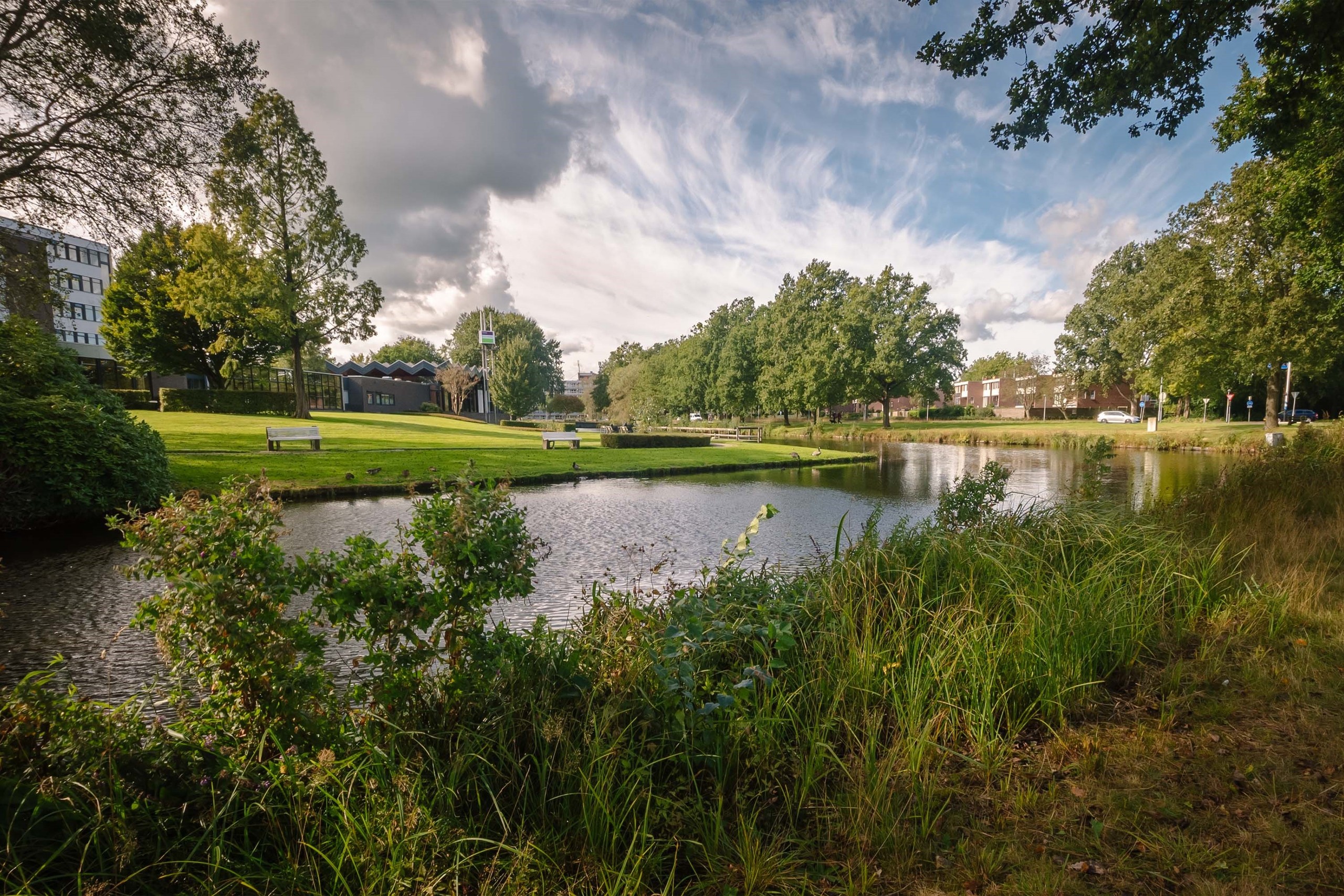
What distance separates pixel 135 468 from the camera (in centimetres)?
1003

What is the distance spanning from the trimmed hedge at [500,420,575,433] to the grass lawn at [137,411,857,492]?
10.4 meters

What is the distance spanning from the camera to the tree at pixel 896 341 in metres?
45.2

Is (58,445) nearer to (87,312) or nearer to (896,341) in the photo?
(896,341)

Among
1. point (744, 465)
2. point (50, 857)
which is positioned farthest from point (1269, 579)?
point (744, 465)

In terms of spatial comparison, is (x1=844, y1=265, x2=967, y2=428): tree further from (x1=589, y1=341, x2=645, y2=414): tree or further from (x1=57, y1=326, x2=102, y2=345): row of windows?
(x1=57, y1=326, x2=102, y2=345): row of windows

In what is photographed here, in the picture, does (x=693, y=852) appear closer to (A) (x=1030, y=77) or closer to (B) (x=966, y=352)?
(A) (x=1030, y=77)

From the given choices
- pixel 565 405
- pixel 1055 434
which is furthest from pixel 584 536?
pixel 565 405

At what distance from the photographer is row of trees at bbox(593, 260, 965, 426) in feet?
148

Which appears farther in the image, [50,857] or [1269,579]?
[1269,579]

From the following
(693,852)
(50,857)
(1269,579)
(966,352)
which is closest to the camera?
(50,857)

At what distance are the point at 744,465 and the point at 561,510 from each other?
11.7m

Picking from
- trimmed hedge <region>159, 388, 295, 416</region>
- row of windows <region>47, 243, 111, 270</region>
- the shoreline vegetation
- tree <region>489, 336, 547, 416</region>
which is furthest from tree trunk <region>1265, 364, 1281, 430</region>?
row of windows <region>47, 243, 111, 270</region>

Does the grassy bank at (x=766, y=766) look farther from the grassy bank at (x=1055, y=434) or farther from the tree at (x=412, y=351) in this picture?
the tree at (x=412, y=351)

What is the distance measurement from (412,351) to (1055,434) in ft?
375
